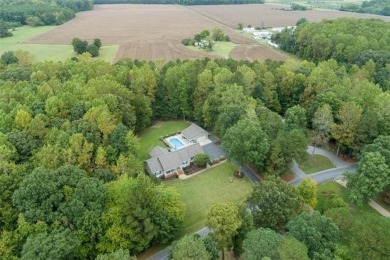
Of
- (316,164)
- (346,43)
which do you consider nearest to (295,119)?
(316,164)

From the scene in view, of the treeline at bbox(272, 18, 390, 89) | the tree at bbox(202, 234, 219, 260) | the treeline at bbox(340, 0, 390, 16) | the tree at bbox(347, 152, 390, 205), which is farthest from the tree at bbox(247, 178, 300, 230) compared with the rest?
the treeline at bbox(340, 0, 390, 16)

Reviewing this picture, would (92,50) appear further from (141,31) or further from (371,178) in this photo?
(371,178)

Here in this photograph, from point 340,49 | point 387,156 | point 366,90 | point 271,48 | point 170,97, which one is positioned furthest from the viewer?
point 271,48

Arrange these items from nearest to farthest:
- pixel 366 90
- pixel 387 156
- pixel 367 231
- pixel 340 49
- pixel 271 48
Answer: pixel 367 231 < pixel 387 156 < pixel 366 90 < pixel 340 49 < pixel 271 48

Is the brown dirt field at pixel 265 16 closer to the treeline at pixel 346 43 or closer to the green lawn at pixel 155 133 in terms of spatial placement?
the treeline at pixel 346 43

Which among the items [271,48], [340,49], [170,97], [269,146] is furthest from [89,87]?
[271,48]

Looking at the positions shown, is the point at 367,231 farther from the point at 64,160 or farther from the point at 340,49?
the point at 340,49

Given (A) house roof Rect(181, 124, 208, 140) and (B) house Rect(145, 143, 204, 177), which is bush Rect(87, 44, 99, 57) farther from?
(B) house Rect(145, 143, 204, 177)
